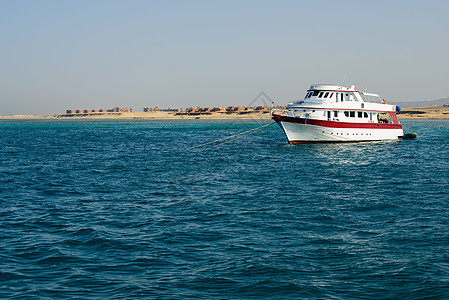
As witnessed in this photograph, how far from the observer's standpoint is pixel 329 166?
113 feet

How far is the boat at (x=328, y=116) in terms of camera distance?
50.8m

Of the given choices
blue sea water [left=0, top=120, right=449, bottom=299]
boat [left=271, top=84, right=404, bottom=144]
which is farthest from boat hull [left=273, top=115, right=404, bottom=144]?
blue sea water [left=0, top=120, right=449, bottom=299]

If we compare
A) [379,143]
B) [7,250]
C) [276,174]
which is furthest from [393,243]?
[379,143]

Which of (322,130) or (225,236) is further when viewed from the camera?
(322,130)

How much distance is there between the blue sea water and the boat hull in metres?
22.3

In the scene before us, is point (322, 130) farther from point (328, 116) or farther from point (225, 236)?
point (225, 236)

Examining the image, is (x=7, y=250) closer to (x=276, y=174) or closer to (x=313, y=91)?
(x=276, y=174)

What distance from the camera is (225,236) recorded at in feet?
47.5

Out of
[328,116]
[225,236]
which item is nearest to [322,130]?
[328,116]

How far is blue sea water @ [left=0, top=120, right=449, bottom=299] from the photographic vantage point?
1056 centimetres

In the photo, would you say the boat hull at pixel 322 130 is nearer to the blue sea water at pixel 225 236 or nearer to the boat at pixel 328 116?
the boat at pixel 328 116

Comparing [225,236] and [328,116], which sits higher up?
[328,116]

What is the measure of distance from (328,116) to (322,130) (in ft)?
6.21

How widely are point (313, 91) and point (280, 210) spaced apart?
36.3 m
